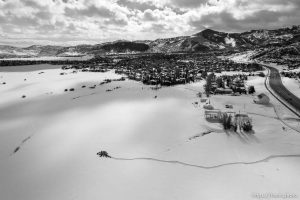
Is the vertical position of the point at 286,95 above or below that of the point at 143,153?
above

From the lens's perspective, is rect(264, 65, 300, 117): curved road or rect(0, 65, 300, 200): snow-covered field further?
rect(264, 65, 300, 117): curved road

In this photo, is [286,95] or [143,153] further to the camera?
[286,95]

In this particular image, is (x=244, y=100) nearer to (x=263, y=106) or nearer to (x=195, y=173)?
Answer: (x=263, y=106)

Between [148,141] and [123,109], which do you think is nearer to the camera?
[148,141]

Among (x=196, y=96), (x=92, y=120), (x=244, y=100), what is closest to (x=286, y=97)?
(x=244, y=100)

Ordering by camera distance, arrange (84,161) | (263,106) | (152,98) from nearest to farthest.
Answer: (84,161)
(263,106)
(152,98)

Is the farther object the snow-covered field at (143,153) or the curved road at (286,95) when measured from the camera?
the curved road at (286,95)

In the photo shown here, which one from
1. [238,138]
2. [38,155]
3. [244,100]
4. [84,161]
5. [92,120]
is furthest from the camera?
[244,100]
